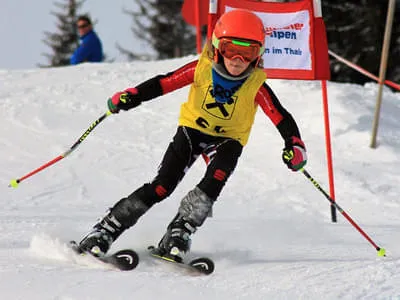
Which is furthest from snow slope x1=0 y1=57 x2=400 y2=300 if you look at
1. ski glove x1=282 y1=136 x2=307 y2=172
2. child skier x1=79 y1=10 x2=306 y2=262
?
ski glove x1=282 y1=136 x2=307 y2=172

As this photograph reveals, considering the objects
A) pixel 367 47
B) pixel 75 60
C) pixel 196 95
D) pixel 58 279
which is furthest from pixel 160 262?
pixel 367 47

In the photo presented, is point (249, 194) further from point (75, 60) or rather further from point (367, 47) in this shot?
point (367, 47)

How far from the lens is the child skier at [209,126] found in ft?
12.5

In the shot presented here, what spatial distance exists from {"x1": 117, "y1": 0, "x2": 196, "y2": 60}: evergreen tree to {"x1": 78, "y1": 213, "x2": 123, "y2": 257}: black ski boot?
88.3 feet

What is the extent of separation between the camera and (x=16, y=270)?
11.0 feet

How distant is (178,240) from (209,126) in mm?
779

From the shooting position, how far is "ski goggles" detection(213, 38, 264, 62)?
3854 mm

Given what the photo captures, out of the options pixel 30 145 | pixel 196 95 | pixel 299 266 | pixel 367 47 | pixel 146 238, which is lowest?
pixel 367 47

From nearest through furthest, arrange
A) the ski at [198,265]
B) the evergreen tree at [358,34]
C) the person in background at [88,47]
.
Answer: the ski at [198,265], the person in background at [88,47], the evergreen tree at [358,34]

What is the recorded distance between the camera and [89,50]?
12219 millimetres

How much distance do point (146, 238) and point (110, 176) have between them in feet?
8.55

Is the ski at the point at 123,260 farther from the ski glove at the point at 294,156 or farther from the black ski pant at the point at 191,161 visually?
the ski glove at the point at 294,156

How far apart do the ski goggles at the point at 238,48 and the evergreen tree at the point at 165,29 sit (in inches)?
1051

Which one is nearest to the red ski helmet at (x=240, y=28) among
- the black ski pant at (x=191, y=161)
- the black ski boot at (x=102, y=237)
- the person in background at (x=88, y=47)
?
the black ski pant at (x=191, y=161)
